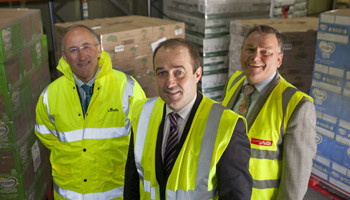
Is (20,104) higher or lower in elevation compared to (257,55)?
lower

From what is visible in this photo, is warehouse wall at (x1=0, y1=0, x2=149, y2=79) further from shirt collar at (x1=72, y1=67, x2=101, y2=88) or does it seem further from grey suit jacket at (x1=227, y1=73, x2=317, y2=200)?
grey suit jacket at (x1=227, y1=73, x2=317, y2=200)

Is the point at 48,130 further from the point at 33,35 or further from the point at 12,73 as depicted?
the point at 33,35

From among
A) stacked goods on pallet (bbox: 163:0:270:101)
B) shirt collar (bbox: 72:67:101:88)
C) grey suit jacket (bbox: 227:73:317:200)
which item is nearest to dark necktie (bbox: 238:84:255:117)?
grey suit jacket (bbox: 227:73:317:200)

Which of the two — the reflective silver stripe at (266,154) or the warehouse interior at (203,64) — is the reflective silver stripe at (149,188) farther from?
the warehouse interior at (203,64)

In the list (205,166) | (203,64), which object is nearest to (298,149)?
(205,166)

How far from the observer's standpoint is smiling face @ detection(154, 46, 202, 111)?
1994 millimetres

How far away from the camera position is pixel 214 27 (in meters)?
5.30

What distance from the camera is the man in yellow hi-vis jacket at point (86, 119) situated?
2.99 m

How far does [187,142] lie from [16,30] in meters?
2.33

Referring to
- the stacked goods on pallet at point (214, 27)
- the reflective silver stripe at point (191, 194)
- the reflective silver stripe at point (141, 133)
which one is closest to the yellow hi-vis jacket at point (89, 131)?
the reflective silver stripe at point (141, 133)

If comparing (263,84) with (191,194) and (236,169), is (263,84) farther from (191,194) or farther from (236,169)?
(191,194)

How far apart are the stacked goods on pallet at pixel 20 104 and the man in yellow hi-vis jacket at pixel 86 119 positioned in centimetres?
42

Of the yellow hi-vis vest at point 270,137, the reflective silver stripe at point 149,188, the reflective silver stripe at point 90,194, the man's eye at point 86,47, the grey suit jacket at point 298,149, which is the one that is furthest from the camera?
the reflective silver stripe at point 90,194

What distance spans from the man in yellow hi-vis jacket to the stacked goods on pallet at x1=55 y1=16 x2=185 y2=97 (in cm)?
71
